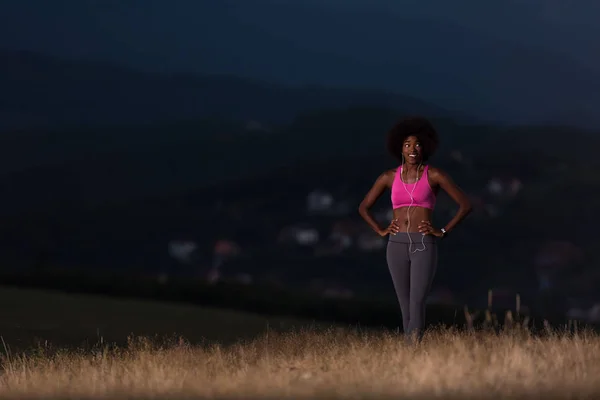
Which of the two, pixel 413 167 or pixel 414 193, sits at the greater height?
pixel 413 167

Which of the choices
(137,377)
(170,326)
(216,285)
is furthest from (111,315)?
(137,377)

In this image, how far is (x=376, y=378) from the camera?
9531mm

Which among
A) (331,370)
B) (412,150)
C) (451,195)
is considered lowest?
(331,370)

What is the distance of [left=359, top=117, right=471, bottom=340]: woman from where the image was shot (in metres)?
11.1

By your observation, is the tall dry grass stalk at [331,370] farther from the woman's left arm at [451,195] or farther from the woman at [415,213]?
the woman's left arm at [451,195]

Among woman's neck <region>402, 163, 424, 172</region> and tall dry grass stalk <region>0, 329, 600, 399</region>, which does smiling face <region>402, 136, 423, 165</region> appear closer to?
woman's neck <region>402, 163, 424, 172</region>

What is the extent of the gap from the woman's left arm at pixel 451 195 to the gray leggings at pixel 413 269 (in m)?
0.20

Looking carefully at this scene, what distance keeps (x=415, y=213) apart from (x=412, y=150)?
24.9 inches

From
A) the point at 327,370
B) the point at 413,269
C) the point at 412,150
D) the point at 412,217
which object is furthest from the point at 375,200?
the point at 327,370

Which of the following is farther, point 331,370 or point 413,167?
point 413,167

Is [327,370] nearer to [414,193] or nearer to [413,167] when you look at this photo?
[414,193]

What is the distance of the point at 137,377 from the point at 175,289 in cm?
905

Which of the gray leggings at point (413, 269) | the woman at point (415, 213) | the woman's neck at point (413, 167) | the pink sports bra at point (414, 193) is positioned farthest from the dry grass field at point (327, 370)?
the woman's neck at point (413, 167)

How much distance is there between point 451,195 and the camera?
11172 mm
